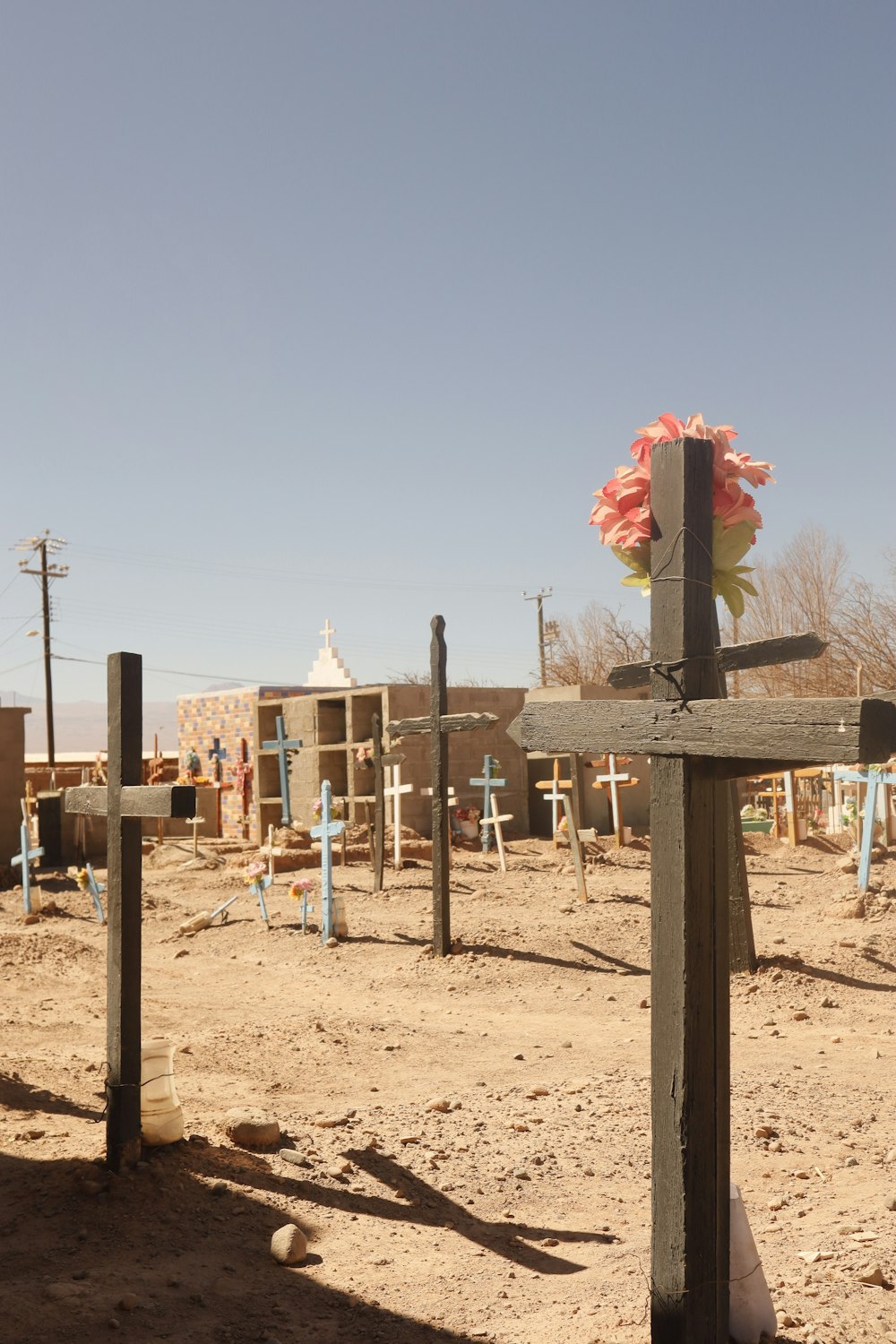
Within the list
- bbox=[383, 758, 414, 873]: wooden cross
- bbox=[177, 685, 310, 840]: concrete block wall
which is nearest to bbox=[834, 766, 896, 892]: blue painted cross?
bbox=[383, 758, 414, 873]: wooden cross

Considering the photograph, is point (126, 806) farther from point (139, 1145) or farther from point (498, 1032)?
point (498, 1032)

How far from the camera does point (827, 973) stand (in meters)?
8.52

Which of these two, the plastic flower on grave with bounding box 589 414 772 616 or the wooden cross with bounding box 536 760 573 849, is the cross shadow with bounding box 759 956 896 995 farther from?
the wooden cross with bounding box 536 760 573 849

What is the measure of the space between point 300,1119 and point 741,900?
13.4ft

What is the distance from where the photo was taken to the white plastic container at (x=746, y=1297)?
2.90 meters

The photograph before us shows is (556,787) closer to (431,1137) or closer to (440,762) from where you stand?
(440,762)

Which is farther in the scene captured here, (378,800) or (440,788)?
(378,800)

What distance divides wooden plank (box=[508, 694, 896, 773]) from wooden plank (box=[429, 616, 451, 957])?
664 cm

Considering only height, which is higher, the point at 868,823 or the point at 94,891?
the point at 868,823

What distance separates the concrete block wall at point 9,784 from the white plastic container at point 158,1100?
1321 cm

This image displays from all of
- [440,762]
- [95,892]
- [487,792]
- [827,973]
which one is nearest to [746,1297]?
[827,973]

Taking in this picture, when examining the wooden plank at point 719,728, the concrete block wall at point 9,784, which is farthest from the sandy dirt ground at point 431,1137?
the concrete block wall at point 9,784

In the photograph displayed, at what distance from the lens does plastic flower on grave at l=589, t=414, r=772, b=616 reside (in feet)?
9.90

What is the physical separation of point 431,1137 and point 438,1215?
90cm
